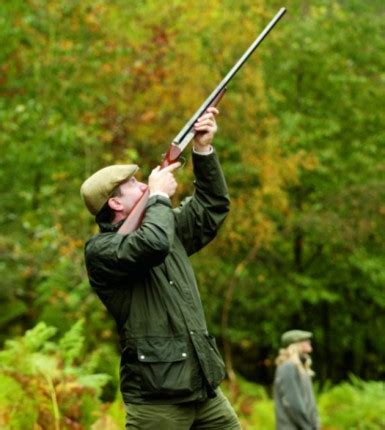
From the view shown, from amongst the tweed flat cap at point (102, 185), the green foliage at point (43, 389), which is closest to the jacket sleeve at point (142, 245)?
the tweed flat cap at point (102, 185)

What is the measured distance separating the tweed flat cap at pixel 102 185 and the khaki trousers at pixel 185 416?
103 cm

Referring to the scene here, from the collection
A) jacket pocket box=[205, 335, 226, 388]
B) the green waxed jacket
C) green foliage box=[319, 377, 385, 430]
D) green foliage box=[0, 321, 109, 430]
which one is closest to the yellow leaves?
green foliage box=[0, 321, 109, 430]

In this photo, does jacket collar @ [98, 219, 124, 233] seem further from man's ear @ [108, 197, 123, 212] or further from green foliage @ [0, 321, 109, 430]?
green foliage @ [0, 321, 109, 430]

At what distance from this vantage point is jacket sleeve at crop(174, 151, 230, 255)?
16.4 ft

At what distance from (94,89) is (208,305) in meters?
5.60

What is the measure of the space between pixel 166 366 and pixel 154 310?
0.28 m

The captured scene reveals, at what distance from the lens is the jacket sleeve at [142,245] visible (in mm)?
4410

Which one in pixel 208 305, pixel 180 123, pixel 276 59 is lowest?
pixel 208 305

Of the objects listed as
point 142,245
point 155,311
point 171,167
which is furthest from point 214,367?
point 171,167

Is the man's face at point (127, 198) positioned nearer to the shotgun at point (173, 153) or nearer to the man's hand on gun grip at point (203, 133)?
the shotgun at point (173, 153)

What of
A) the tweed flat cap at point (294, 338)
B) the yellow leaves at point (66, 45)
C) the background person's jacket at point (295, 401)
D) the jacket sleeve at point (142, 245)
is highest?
the yellow leaves at point (66, 45)

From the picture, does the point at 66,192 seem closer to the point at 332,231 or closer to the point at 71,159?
the point at 71,159

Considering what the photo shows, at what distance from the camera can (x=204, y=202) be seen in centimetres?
502

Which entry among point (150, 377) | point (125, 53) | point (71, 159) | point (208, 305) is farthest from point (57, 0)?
point (150, 377)
